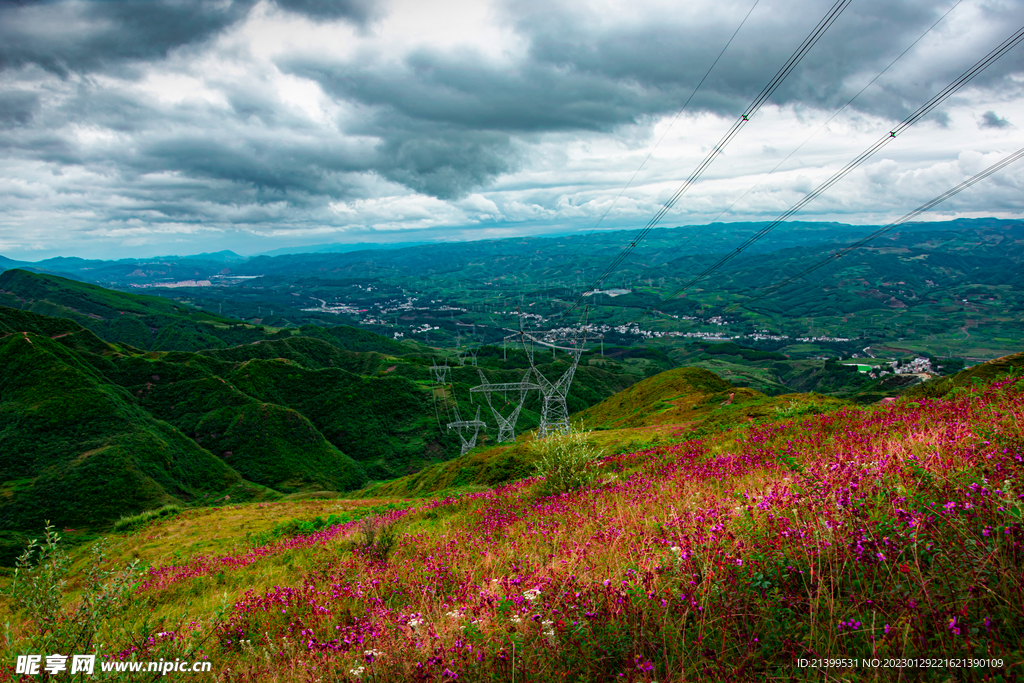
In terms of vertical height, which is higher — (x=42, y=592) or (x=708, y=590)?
(x=42, y=592)

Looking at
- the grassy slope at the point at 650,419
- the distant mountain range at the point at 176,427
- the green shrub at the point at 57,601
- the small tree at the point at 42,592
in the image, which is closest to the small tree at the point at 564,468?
the grassy slope at the point at 650,419

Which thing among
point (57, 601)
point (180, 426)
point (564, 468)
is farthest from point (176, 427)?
point (57, 601)

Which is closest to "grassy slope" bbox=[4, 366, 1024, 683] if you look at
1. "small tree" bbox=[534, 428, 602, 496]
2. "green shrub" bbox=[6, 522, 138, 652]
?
"green shrub" bbox=[6, 522, 138, 652]

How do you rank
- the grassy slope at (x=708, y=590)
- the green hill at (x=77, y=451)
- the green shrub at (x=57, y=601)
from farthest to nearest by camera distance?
the green hill at (x=77, y=451) → the green shrub at (x=57, y=601) → the grassy slope at (x=708, y=590)

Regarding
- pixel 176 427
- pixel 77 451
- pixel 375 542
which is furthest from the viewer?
pixel 176 427

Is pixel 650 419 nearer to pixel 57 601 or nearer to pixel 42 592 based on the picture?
pixel 57 601

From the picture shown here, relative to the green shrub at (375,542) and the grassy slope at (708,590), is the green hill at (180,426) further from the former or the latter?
the grassy slope at (708,590)

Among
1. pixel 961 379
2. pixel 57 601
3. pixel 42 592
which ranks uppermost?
pixel 42 592

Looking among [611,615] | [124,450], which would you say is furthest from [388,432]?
[611,615]

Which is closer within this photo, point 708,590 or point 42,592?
point 708,590

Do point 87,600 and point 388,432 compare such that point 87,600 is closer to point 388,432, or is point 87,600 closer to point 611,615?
point 611,615

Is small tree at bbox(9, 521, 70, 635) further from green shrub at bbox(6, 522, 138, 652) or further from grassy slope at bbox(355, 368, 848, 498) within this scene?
grassy slope at bbox(355, 368, 848, 498)

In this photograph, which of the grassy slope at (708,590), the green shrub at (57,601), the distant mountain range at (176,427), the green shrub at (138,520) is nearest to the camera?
the grassy slope at (708,590)
